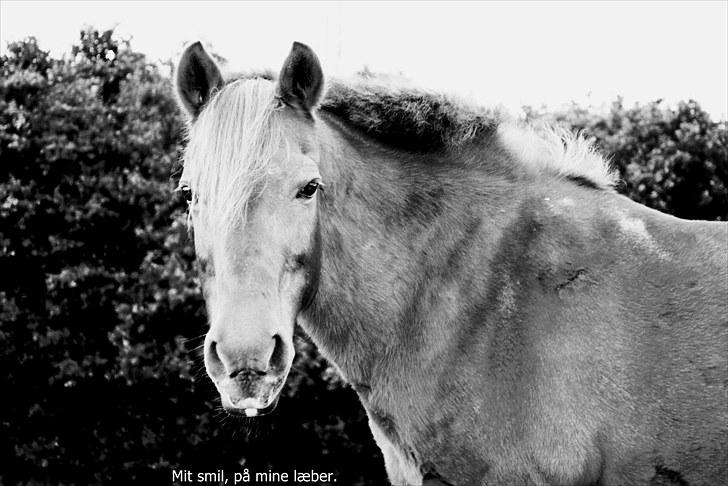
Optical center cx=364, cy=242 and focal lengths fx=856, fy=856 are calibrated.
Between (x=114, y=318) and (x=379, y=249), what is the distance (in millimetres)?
5332

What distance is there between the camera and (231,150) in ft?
11.3

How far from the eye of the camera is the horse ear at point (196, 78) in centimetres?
370

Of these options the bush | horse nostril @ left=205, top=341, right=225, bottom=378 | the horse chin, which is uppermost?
horse nostril @ left=205, top=341, right=225, bottom=378

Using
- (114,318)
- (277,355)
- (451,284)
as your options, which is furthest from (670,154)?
(277,355)

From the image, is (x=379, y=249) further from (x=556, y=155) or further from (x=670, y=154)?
(x=670, y=154)

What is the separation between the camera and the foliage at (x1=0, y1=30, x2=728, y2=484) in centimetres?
828

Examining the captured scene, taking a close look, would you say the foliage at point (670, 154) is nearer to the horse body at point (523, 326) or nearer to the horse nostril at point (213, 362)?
the horse body at point (523, 326)

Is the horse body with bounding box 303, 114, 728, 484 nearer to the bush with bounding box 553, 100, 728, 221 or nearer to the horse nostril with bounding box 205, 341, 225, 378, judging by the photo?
the horse nostril with bounding box 205, 341, 225, 378

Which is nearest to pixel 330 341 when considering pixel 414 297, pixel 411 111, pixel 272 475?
pixel 414 297

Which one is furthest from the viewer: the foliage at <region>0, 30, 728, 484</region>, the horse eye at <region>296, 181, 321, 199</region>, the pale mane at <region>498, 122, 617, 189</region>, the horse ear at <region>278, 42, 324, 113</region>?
the foliage at <region>0, 30, 728, 484</region>

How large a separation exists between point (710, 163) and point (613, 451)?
6.33 metres

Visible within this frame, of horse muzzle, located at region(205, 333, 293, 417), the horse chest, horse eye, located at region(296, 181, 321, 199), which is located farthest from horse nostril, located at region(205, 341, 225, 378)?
the horse chest

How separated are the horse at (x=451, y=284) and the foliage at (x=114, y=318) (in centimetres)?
451

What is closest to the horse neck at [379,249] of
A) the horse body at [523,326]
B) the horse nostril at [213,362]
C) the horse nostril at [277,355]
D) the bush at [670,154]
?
the horse body at [523,326]
